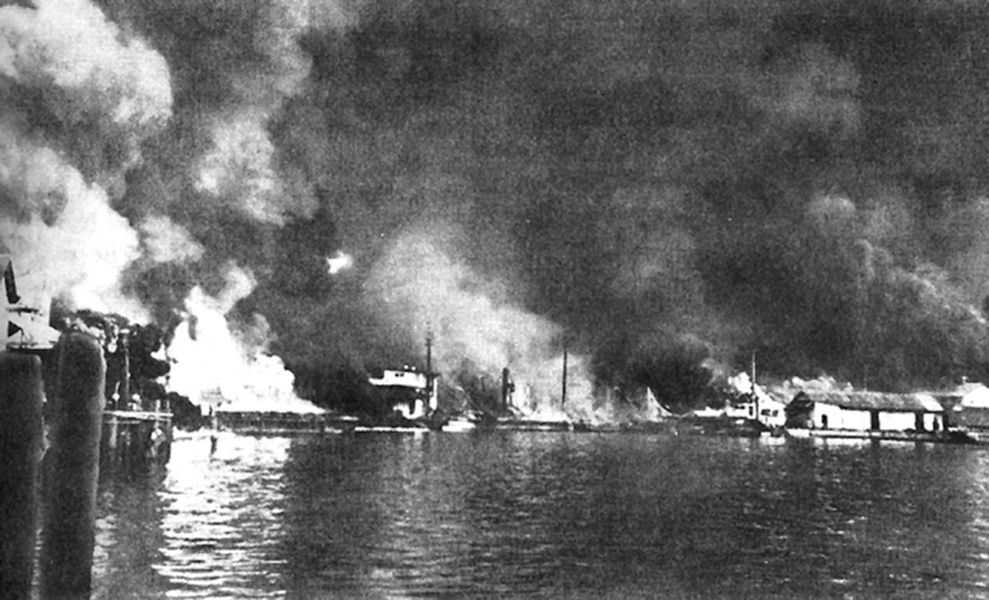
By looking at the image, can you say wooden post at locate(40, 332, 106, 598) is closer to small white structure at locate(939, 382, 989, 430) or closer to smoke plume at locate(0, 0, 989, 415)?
smoke plume at locate(0, 0, 989, 415)

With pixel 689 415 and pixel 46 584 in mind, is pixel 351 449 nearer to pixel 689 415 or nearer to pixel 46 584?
pixel 689 415

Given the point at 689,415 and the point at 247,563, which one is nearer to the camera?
the point at 247,563

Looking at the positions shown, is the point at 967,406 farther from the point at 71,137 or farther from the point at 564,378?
the point at 71,137

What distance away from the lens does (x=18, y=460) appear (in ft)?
11.8

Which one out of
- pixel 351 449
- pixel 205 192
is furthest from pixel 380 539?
pixel 205 192

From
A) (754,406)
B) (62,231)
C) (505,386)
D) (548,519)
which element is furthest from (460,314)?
(62,231)

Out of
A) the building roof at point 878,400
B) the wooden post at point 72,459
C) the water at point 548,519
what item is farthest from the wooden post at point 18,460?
the building roof at point 878,400

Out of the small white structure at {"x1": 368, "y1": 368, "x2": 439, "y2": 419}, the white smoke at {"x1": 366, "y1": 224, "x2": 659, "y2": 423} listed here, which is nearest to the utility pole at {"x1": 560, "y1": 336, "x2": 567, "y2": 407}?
the white smoke at {"x1": 366, "y1": 224, "x2": 659, "y2": 423}

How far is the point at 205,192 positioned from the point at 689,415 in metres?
3.11

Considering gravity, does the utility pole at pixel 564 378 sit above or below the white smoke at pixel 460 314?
below

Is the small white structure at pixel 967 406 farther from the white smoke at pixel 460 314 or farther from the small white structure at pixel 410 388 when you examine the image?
the small white structure at pixel 410 388

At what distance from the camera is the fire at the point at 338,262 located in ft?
18.7

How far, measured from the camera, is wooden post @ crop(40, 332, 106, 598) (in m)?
3.78

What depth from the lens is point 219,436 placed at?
603cm
